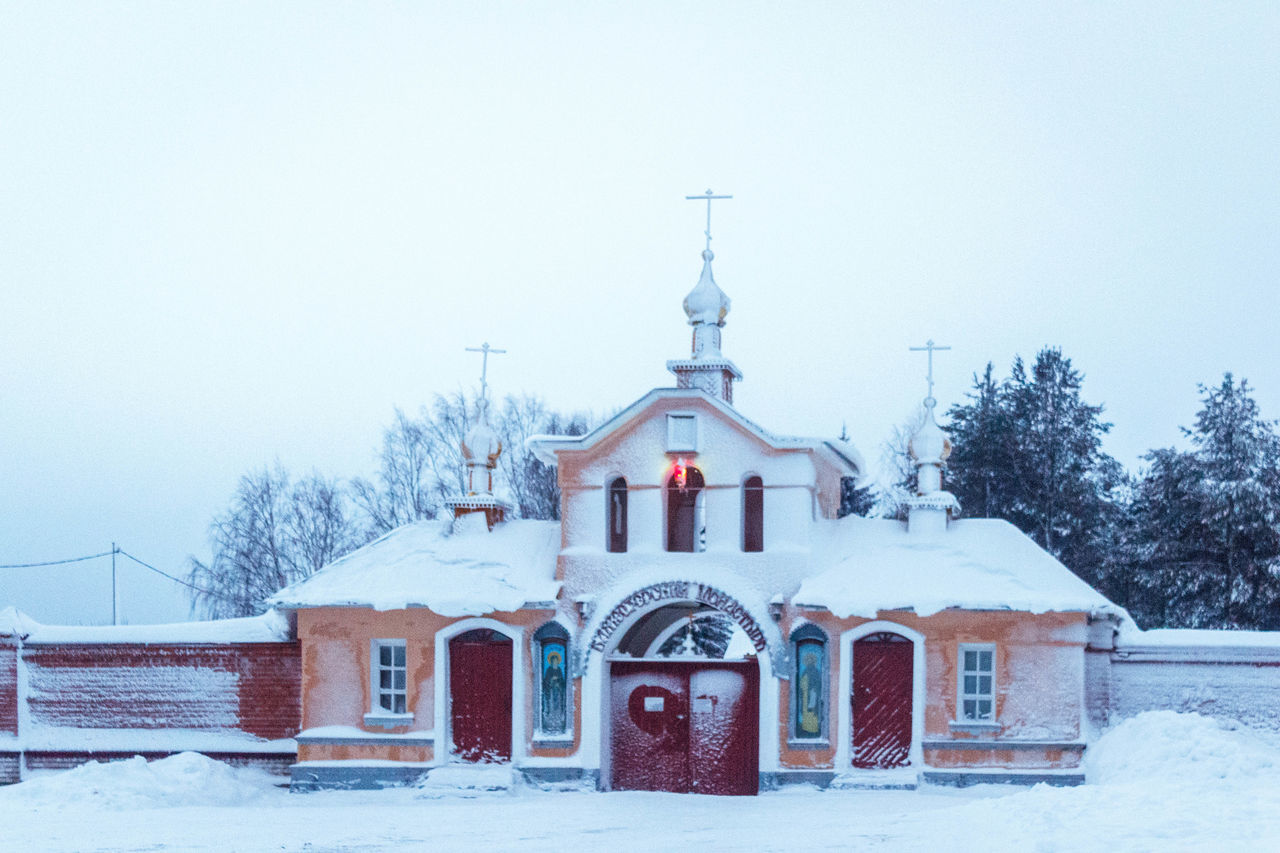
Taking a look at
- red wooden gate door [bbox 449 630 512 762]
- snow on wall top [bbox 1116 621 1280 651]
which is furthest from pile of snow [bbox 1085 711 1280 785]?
red wooden gate door [bbox 449 630 512 762]

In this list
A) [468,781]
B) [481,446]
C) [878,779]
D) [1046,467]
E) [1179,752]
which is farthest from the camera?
[1046,467]

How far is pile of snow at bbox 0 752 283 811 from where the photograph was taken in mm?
16047

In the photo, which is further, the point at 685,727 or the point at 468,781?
the point at 685,727

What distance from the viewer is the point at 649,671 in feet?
63.8

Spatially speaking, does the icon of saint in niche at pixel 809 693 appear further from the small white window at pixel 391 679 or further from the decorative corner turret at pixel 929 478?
the small white window at pixel 391 679

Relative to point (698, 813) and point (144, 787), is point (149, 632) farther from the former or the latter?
point (698, 813)

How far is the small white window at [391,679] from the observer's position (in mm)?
19172

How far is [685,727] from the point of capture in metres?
19.2

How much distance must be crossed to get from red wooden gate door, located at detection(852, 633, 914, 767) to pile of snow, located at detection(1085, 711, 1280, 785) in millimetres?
2529

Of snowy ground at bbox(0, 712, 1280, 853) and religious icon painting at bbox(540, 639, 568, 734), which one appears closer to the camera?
snowy ground at bbox(0, 712, 1280, 853)

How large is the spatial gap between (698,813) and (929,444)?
7009 mm

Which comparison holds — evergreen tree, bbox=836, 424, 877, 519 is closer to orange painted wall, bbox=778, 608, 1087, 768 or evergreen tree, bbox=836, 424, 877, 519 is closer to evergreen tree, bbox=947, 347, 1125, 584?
evergreen tree, bbox=947, 347, 1125, 584

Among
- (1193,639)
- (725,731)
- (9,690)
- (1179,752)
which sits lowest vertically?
(725,731)

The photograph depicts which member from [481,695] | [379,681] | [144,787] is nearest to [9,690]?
[144,787]
